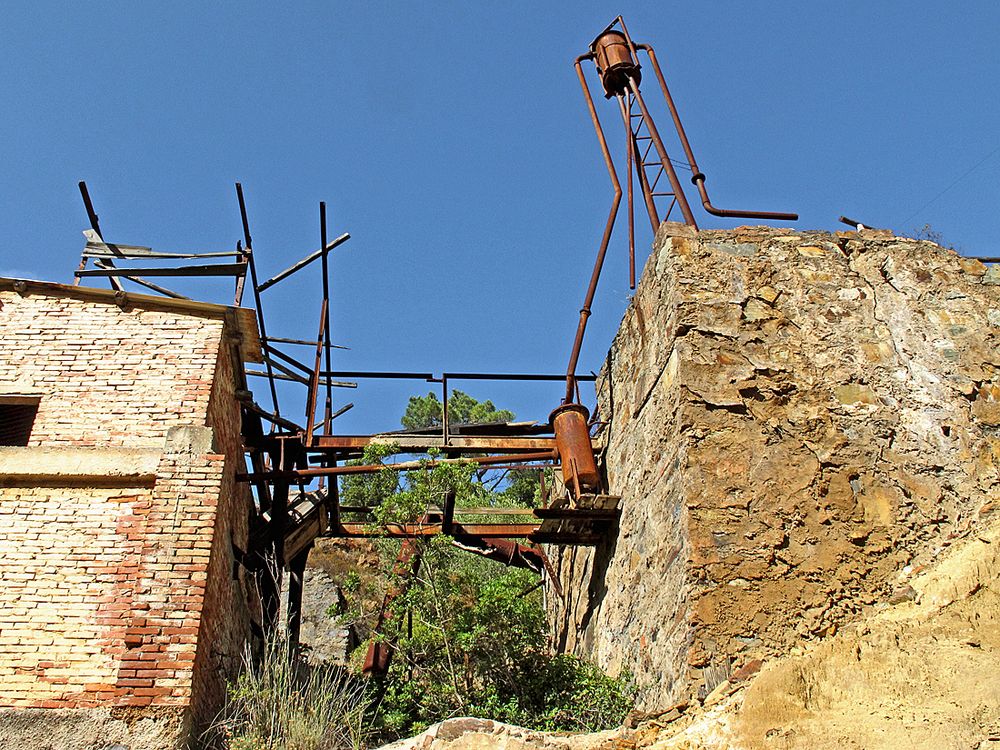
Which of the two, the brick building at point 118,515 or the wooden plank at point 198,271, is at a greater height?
the wooden plank at point 198,271

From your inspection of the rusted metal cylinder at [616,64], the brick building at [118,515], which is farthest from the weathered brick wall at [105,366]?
the rusted metal cylinder at [616,64]

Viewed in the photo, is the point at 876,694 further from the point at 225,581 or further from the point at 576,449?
the point at 225,581

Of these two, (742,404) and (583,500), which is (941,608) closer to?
(742,404)

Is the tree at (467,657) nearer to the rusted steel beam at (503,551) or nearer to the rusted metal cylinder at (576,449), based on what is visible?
the rusted metal cylinder at (576,449)

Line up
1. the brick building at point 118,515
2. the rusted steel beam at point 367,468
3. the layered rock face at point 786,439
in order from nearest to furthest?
the layered rock face at point 786,439
the brick building at point 118,515
the rusted steel beam at point 367,468

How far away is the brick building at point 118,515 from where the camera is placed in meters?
7.15

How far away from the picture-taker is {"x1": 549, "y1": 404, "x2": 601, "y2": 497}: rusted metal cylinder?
8.95 m

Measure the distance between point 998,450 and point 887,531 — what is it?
1.25 meters

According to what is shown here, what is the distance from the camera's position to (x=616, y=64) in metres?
10.7

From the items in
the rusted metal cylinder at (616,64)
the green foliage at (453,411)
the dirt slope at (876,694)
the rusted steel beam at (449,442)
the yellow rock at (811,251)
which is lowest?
the dirt slope at (876,694)

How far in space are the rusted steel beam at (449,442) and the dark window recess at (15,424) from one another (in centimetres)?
308

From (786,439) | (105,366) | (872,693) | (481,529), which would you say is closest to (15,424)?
(105,366)

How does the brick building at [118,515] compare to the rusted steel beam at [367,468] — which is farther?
the rusted steel beam at [367,468]

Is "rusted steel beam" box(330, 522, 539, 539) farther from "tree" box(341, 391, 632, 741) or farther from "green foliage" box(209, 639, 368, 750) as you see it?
"green foliage" box(209, 639, 368, 750)
